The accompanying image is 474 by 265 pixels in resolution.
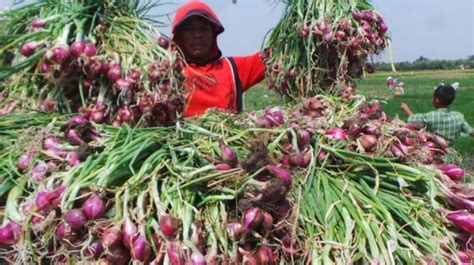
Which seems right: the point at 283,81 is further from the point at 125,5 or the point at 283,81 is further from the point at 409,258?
the point at 409,258

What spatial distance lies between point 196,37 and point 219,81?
0.28 meters

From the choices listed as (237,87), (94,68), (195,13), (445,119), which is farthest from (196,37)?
(445,119)

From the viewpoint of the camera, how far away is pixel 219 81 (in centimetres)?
304

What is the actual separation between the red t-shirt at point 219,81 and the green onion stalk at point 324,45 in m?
0.24

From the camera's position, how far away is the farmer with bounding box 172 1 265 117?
2859 millimetres

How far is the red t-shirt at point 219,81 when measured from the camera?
9.24 feet

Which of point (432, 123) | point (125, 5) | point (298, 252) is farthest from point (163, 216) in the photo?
point (432, 123)

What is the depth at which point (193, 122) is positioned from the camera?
1941 millimetres

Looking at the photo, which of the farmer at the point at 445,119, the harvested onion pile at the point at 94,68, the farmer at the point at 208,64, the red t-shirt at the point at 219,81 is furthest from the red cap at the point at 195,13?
the farmer at the point at 445,119

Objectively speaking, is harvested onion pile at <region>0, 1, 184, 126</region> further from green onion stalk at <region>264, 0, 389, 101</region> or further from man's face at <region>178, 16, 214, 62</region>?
green onion stalk at <region>264, 0, 389, 101</region>

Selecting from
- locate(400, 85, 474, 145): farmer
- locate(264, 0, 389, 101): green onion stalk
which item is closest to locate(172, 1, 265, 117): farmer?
locate(264, 0, 389, 101): green onion stalk

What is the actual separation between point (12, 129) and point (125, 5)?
0.75 meters

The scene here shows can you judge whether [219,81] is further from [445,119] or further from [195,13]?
[445,119]

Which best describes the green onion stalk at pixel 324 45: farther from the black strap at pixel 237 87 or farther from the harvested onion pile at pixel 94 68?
the harvested onion pile at pixel 94 68
